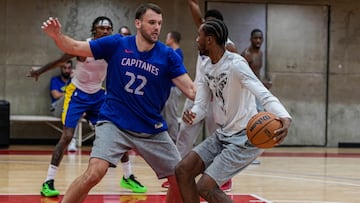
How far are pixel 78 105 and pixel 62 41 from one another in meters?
2.71

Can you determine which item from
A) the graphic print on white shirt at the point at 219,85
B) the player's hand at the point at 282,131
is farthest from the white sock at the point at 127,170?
the player's hand at the point at 282,131

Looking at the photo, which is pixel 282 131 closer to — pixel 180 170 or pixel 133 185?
pixel 180 170

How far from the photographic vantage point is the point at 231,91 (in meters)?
5.60

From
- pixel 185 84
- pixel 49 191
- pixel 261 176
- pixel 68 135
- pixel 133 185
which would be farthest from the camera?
pixel 261 176

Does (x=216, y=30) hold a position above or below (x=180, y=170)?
above

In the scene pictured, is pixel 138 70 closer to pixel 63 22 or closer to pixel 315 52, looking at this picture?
pixel 63 22

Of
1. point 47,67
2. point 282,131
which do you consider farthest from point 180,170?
point 47,67

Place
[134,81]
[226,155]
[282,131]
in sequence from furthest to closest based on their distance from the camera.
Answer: [134,81]
[226,155]
[282,131]

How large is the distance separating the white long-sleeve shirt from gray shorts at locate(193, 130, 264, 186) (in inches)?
3.6

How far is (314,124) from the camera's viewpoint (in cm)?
1611

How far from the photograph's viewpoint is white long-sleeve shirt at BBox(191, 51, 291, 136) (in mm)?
5520

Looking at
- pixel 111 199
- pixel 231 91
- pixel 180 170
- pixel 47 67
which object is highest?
pixel 47 67

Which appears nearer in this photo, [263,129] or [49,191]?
[263,129]

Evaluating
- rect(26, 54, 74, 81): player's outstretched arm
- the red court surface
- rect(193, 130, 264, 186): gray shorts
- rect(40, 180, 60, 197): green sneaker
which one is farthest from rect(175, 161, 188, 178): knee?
rect(26, 54, 74, 81): player's outstretched arm
